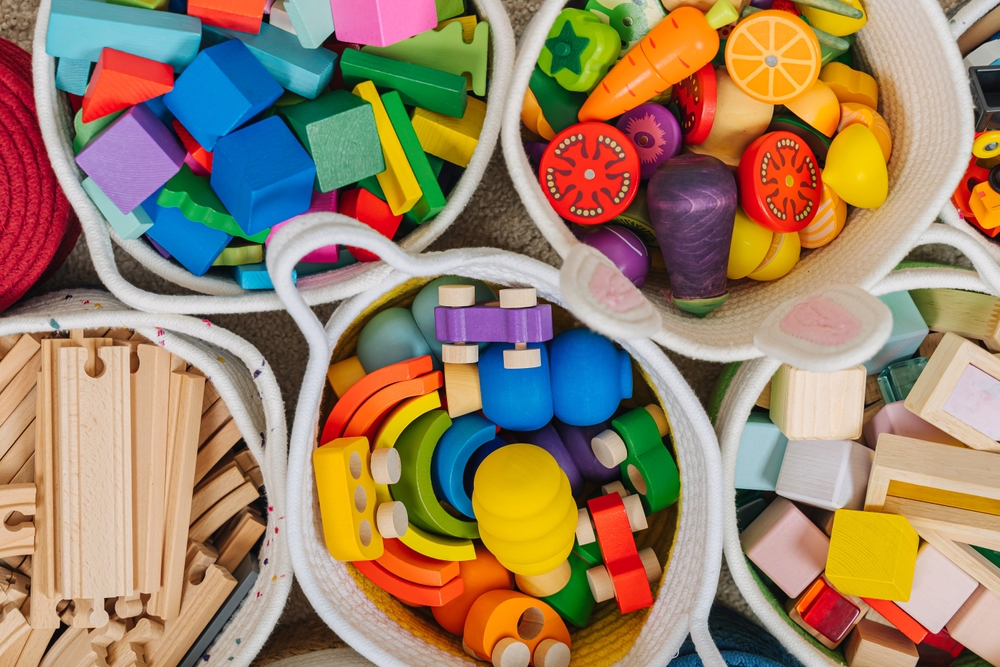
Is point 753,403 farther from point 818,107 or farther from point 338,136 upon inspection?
point 338,136

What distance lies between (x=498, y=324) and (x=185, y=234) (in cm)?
36

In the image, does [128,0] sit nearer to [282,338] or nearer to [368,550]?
[282,338]

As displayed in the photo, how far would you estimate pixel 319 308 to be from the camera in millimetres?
979

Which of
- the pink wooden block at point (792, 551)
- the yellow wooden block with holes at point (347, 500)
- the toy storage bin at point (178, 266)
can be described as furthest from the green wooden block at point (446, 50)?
the pink wooden block at point (792, 551)

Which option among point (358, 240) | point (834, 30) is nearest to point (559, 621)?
point (358, 240)

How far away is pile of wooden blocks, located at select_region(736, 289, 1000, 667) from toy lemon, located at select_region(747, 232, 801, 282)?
0.39 ft

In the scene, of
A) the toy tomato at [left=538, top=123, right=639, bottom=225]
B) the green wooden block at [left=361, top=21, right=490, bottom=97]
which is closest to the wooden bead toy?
the toy tomato at [left=538, top=123, right=639, bottom=225]

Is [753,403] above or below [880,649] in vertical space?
above

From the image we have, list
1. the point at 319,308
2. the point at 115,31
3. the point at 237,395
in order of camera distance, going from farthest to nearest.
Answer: the point at 319,308 < the point at 237,395 < the point at 115,31

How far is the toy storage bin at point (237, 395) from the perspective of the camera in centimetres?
74

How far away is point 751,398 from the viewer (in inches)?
30.4

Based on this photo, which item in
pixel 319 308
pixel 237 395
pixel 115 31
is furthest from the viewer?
pixel 319 308

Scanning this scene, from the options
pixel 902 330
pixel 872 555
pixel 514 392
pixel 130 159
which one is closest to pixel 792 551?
pixel 872 555

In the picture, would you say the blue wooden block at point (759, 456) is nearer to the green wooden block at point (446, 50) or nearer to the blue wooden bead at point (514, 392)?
the blue wooden bead at point (514, 392)
